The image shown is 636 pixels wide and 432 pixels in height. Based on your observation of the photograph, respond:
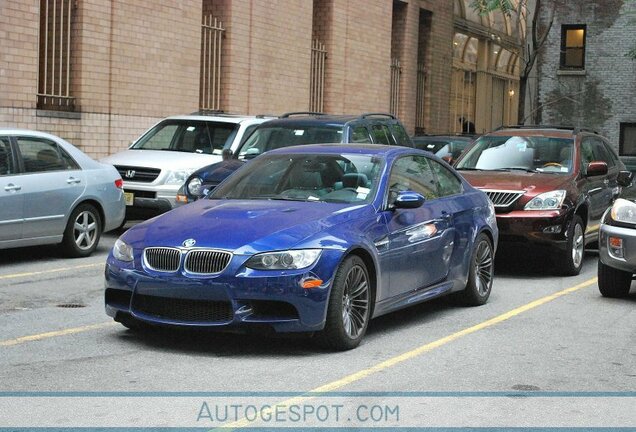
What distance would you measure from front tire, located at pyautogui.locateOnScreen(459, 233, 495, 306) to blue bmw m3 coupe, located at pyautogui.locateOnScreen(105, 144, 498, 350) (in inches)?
15.5

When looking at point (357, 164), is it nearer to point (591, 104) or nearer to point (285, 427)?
point (285, 427)

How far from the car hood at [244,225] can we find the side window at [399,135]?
799 cm

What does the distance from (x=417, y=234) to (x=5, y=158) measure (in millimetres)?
5513

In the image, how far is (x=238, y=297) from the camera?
25.4 feet

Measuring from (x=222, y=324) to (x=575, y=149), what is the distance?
756 centimetres

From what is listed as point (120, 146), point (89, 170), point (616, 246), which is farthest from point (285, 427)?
point (120, 146)

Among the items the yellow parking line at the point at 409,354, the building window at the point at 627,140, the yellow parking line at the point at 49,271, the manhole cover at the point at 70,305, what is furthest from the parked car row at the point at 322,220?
the building window at the point at 627,140

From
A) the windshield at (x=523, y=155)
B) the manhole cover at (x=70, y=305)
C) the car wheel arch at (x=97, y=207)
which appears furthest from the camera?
the windshield at (x=523, y=155)

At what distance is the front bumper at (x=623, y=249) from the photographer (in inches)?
433

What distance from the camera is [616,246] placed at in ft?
36.6

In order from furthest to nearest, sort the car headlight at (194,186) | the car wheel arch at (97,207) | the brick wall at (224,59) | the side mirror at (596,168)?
the brick wall at (224,59) < the car headlight at (194,186) < the side mirror at (596,168) < the car wheel arch at (97,207)

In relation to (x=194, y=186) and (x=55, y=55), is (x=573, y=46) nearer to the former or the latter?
(x=55, y=55)

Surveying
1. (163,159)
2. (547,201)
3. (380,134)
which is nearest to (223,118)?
(163,159)

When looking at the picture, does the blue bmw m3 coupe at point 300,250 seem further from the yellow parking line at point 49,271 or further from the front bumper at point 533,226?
the yellow parking line at point 49,271
